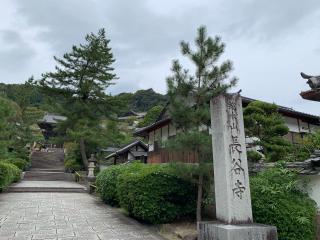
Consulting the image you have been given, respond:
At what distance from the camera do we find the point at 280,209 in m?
6.77

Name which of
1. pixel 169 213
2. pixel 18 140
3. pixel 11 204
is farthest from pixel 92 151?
pixel 169 213

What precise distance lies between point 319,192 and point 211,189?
2624 millimetres

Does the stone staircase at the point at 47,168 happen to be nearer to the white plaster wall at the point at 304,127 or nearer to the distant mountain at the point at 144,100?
the white plaster wall at the point at 304,127

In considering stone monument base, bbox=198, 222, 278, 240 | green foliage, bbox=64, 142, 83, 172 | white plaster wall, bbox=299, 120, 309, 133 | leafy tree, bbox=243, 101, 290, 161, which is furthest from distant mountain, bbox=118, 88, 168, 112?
stone monument base, bbox=198, 222, 278, 240

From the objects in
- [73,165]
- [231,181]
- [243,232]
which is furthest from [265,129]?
[73,165]

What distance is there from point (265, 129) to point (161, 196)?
693cm

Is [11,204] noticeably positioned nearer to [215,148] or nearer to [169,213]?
[169,213]

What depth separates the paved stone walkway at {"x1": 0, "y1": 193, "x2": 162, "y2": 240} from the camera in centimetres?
784

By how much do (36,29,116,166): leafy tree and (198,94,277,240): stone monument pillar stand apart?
23729 mm

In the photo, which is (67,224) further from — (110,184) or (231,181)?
(231,181)

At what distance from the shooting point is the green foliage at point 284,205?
21.5ft

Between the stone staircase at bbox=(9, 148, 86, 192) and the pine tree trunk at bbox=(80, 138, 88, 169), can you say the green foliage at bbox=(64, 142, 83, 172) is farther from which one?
the pine tree trunk at bbox=(80, 138, 88, 169)

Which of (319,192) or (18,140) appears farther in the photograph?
(18,140)

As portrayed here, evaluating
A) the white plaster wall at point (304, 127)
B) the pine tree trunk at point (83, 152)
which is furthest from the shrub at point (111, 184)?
the pine tree trunk at point (83, 152)
